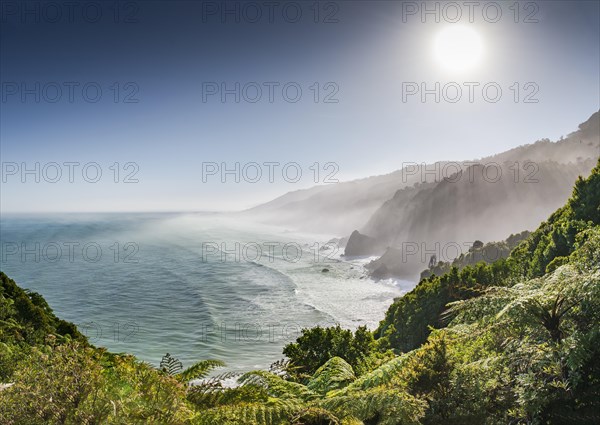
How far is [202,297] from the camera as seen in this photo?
67312 mm

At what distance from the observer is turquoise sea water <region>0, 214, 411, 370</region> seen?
44375 millimetres

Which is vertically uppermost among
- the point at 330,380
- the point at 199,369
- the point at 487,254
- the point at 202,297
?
the point at 199,369

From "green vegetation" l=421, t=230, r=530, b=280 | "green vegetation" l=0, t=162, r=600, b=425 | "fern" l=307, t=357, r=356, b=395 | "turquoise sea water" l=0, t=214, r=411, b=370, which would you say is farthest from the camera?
"green vegetation" l=421, t=230, r=530, b=280

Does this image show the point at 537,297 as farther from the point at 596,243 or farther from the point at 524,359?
the point at 596,243

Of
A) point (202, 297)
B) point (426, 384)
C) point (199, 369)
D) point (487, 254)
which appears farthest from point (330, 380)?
point (202, 297)

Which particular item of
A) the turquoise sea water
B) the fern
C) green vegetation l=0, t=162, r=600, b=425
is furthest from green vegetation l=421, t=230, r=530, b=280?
green vegetation l=0, t=162, r=600, b=425

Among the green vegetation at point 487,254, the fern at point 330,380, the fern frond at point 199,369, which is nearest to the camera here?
the fern frond at point 199,369

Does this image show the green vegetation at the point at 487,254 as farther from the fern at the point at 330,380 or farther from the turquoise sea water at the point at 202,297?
the fern at the point at 330,380

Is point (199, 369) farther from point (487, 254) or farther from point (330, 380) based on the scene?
point (487, 254)

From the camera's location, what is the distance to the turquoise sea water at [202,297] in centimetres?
4438

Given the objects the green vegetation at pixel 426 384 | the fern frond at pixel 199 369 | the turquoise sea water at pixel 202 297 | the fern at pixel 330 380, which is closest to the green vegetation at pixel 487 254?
the turquoise sea water at pixel 202 297

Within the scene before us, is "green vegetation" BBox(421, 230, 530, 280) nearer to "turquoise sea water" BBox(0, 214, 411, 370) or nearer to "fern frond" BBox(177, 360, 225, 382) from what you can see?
"turquoise sea water" BBox(0, 214, 411, 370)

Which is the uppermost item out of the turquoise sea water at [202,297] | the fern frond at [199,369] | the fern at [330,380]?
the fern frond at [199,369]

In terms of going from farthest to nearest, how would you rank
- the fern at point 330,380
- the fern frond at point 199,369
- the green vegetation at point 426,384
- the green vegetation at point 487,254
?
1. the green vegetation at point 487,254
2. the fern at point 330,380
3. the fern frond at point 199,369
4. the green vegetation at point 426,384
